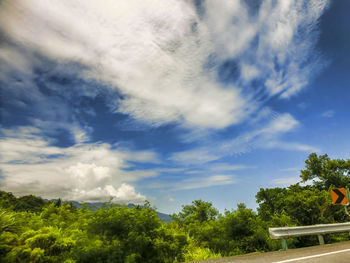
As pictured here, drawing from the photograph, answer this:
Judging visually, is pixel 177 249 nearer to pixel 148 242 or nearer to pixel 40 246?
pixel 148 242

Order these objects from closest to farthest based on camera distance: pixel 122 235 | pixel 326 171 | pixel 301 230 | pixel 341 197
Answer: pixel 122 235 → pixel 301 230 → pixel 341 197 → pixel 326 171

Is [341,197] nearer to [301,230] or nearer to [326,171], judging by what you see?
[301,230]

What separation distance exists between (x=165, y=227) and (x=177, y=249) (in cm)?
78

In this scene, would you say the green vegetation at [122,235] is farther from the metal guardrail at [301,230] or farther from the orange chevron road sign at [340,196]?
the orange chevron road sign at [340,196]

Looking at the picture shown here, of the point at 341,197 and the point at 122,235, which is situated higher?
the point at 341,197

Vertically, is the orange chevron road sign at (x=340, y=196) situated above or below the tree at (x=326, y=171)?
below

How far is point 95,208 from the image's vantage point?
7172mm

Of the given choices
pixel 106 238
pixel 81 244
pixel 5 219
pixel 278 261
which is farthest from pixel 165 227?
pixel 5 219

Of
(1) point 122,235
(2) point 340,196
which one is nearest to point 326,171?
(2) point 340,196

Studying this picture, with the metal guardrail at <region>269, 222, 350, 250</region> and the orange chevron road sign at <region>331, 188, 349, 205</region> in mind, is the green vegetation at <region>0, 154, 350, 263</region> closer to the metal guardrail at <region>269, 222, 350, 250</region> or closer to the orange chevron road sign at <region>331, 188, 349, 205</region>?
the metal guardrail at <region>269, 222, 350, 250</region>

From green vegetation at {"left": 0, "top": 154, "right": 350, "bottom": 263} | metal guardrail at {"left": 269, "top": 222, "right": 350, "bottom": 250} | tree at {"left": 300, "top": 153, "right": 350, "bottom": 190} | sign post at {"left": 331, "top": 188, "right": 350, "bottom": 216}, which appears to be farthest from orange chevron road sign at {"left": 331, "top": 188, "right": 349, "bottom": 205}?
tree at {"left": 300, "top": 153, "right": 350, "bottom": 190}

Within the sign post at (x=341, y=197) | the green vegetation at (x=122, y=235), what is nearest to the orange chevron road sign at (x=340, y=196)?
the sign post at (x=341, y=197)

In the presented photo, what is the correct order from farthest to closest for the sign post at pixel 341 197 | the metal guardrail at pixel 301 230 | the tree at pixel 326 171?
the tree at pixel 326 171, the sign post at pixel 341 197, the metal guardrail at pixel 301 230

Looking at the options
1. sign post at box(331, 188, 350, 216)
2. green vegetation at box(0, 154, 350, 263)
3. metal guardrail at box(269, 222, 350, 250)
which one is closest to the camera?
green vegetation at box(0, 154, 350, 263)
